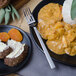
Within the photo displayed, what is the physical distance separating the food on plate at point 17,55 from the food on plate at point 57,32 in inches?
8.9

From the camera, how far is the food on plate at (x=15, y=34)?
1.55m

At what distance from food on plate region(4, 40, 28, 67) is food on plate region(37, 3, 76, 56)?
0.23m

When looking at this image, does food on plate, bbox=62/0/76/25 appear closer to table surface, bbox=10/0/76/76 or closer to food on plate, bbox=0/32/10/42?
table surface, bbox=10/0/76/76

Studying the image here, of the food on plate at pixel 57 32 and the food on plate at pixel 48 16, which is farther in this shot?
the food on plate at pixel 48 16

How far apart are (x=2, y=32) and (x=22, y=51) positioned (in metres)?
0.35

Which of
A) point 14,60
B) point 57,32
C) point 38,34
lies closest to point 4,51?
point 14,60

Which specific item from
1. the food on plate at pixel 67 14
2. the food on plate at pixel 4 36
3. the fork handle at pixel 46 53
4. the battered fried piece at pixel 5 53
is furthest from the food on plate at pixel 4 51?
the food on plate at pixel 67 14

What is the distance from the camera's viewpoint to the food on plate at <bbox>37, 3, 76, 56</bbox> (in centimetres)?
132

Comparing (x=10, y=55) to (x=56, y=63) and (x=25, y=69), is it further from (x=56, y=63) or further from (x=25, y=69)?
(x=56, y=63)

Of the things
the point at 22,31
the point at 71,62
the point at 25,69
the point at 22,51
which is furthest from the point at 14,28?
the point at 71,62

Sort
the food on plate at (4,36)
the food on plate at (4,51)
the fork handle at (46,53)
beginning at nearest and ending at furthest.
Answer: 1. the fork handle at (46,53)
2. the food on plate at (4,51)
3. the food on plate at (4,36)

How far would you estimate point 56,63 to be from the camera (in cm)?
141

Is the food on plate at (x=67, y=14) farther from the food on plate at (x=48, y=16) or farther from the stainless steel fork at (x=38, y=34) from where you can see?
the stainless steel fork at (x=38, y=34)

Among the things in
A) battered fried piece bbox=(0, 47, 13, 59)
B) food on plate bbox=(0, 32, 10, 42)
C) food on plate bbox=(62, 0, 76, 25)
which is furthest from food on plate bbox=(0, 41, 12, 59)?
food on plate bbox=(62, 0, 76, 25)
